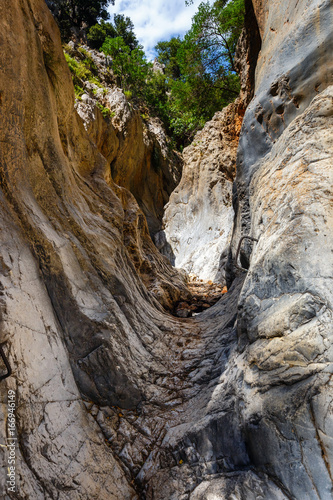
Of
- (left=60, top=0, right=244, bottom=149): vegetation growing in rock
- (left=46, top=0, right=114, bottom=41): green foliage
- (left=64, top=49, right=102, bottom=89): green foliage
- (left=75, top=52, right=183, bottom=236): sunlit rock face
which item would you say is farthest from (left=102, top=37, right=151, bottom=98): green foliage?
(left=46, top=0, right=114, bottom=41): green foliage

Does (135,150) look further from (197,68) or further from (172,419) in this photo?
(172,419)

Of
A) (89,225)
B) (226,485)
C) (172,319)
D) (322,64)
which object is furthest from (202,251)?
(226,485)

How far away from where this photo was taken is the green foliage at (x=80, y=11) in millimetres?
18766

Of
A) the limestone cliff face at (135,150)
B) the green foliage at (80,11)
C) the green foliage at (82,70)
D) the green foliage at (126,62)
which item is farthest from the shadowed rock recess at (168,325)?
the green foliage at (80,11)

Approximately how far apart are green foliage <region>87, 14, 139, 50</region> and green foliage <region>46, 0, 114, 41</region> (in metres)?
1.04

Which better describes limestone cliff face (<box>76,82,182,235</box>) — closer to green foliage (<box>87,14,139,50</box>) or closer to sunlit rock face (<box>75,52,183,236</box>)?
sunlit rock face (<box>75,52,183,236</box>)

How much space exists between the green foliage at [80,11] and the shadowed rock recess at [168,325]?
1970 cm

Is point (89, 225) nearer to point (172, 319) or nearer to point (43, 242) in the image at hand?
point (43, 242)

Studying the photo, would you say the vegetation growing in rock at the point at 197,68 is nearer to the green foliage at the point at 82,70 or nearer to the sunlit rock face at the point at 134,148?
the green foliage at the point at 82,70

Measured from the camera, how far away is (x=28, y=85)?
362 centimetres

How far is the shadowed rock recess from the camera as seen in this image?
1.94 meters

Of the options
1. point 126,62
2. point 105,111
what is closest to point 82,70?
point 105,111

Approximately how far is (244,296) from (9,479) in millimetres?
2288

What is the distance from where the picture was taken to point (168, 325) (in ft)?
15.7
